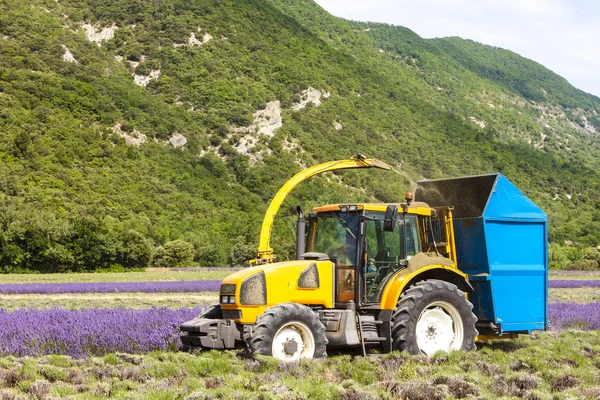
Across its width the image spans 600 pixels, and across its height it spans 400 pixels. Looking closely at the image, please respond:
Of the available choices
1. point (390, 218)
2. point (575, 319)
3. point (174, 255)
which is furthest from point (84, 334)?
point (174, 255)

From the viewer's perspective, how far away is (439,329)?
37.1 feet

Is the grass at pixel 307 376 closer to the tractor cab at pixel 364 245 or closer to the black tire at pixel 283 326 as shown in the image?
the black tire at pixel 283 326

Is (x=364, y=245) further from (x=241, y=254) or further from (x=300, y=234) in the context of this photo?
(x=241, y=254)

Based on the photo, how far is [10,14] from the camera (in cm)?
9475

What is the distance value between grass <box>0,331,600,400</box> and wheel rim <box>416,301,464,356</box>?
0.39 m

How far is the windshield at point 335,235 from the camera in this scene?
11.1m

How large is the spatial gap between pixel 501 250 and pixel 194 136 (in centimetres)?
8380

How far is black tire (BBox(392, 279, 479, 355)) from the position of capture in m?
10.7

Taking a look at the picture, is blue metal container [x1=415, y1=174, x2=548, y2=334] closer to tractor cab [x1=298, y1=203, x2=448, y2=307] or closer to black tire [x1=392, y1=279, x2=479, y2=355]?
black tire [x1=392, y1=279, x2=479, y2=355]

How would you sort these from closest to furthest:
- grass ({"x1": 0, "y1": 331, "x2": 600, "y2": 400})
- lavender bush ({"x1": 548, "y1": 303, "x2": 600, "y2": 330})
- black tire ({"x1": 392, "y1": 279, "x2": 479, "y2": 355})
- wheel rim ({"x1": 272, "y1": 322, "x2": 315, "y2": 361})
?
1. grass ({"x1": 0, "y1": 331, "x2": 600, "y2": 400})
2. wheel rim ({"x1": 272, "y1": 322, "x2": 315, "y2": 361})
3. black tire ({"x1": 392, "y1": 279, "x2": 479, "y2": 355})
4. lavender bush ({"x1": 548, "y1": 303, "x2": 600, "y2": 330})

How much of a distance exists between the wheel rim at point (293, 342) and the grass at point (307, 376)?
30 centimetres

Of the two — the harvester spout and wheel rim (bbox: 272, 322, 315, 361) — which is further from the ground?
the harvester spout

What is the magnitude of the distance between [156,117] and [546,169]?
56456 mm

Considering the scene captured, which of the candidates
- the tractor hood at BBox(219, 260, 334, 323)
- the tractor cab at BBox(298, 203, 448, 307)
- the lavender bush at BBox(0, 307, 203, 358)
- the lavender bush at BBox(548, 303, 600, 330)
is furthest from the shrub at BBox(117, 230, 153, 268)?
the tractor hood at BBox(219, 260, 334, 323)
